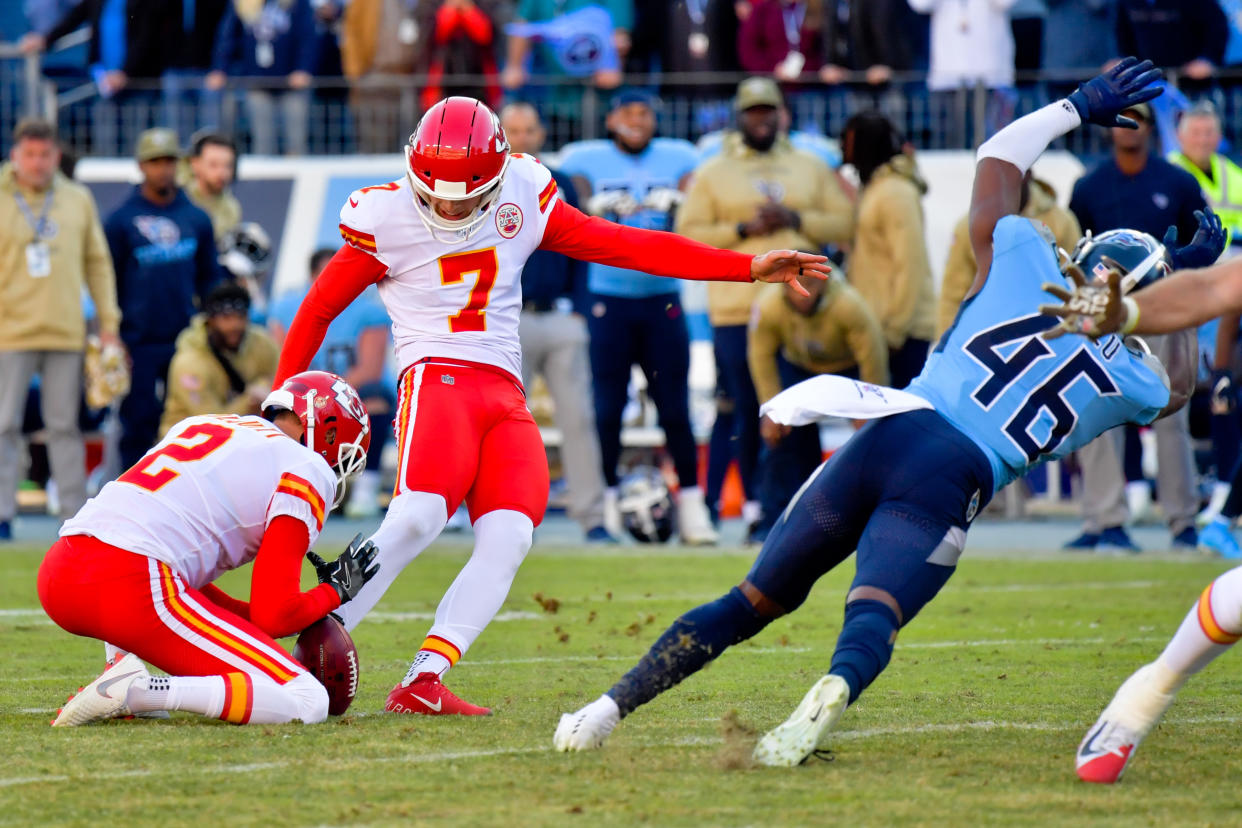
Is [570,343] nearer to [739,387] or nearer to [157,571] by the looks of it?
[739,387]

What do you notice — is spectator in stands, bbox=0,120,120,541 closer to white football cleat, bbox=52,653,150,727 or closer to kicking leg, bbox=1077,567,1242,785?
white football cleat, bbox=52,653,150,727

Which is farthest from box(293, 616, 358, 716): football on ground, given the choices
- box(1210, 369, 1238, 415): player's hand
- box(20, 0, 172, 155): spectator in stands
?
box(20, 0, 172, 155): spectator in stands

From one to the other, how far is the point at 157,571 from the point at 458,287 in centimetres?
131

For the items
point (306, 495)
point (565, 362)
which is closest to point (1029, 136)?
point (306, 495)

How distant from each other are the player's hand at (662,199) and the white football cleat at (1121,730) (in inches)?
278

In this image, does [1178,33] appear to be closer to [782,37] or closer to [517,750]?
[782,37]

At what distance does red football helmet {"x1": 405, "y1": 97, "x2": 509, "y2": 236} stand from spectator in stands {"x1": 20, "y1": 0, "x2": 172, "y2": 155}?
1004 centimetres

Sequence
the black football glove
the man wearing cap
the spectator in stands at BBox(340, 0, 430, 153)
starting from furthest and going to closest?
the spectator in stands at BBox(340, 0, 430, 153) < the man wearing cap < the black football glove

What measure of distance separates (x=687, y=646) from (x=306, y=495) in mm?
1193

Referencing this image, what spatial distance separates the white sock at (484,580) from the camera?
17.5 feet

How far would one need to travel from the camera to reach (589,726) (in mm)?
4340

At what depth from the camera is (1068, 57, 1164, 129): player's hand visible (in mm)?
5266

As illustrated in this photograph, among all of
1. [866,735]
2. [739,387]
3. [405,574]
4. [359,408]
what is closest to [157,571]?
[359,408]

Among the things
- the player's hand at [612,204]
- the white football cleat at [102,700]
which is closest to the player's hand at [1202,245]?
the white football cleat at [102,700]
